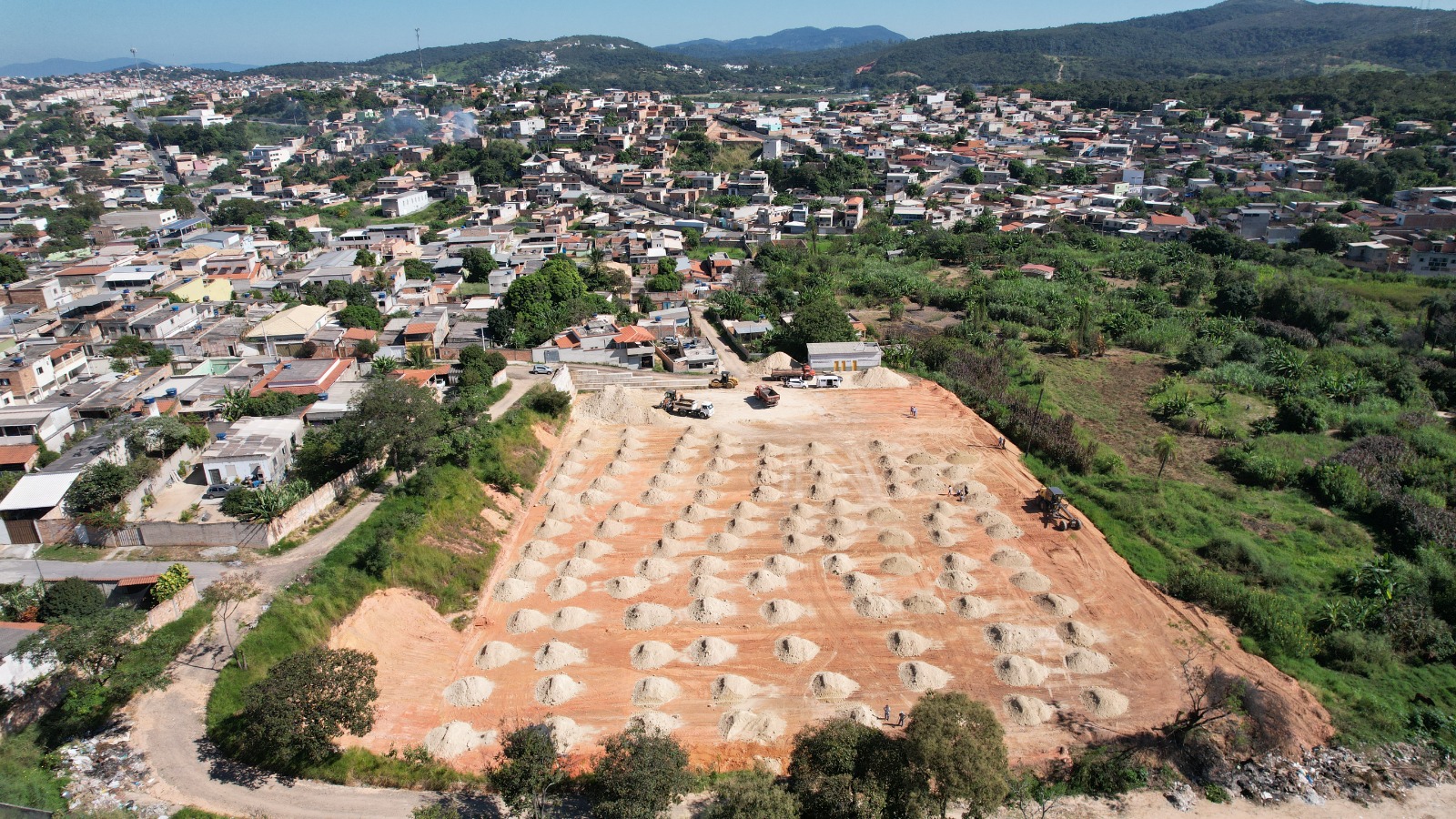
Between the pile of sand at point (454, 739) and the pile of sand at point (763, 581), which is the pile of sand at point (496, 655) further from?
the pile of sand at point (763, 581)

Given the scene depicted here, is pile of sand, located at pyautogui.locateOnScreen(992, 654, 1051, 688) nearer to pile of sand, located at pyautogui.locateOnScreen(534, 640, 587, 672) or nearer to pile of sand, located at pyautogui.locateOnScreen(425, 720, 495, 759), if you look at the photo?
pile of sand, located at pyautogui.locateOnScreen(534, 640, 587, 672)

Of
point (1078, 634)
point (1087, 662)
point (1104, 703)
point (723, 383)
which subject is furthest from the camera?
point (723, 383)

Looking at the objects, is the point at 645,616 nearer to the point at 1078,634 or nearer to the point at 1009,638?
the point at 1009,638


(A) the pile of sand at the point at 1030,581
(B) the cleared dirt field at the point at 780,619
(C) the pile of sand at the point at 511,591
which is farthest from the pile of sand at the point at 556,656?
(A) the pile of sand at the point at 1030,581

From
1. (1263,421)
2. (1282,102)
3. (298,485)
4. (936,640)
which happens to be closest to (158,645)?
(298,485)

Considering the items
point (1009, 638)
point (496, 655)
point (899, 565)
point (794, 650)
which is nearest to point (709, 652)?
point (794, 650)

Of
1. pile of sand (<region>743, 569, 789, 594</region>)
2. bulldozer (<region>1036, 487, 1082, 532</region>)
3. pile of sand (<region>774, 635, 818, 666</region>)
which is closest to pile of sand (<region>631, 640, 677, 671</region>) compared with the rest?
pile of sand (<region>774, 635, 818, 666</region>)
